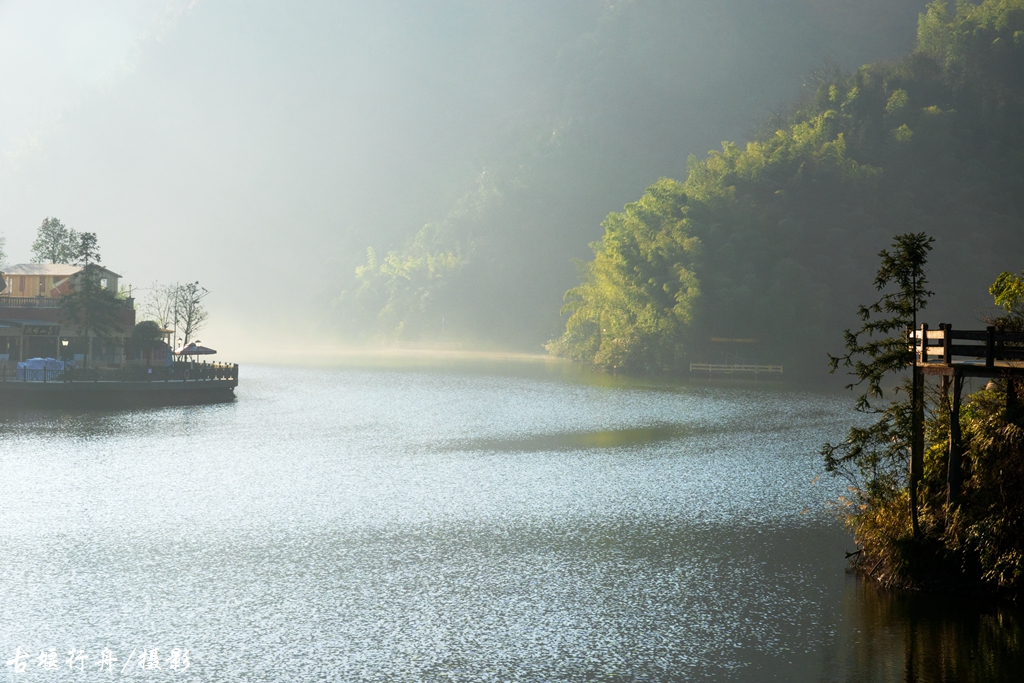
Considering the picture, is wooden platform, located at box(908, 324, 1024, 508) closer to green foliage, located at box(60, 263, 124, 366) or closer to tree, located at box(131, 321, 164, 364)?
green foliage, located at box(60, 263, 124, 366)

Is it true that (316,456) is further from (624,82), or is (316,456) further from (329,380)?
(624,82)

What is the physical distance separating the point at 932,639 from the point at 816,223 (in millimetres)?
72747

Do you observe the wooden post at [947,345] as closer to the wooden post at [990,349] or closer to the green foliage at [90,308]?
the wooden post at [990,349]

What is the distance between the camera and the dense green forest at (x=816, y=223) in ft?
255

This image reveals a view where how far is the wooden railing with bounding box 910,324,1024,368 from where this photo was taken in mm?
16797

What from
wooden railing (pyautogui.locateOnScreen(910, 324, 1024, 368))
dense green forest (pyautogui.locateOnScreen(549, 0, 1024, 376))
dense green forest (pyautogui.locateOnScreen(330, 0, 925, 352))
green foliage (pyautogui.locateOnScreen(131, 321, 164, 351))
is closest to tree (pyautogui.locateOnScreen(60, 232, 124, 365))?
green foliage (pyautogui.locateOnScreen(131, 321, 164, 351))

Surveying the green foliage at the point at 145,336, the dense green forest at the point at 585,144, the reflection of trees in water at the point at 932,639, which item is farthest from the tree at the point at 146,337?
the dense green forest at the point at 585,144

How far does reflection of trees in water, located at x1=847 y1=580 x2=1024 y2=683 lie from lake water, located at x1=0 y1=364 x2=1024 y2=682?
0.05 m

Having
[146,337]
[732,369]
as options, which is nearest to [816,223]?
[732,369]

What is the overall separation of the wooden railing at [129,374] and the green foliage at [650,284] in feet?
119

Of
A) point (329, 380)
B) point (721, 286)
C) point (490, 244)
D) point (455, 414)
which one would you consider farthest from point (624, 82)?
point (455, 414)

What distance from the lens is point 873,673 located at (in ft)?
44.5

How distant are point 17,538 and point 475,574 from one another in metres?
9.93

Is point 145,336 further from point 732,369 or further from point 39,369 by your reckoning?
point 732,369
